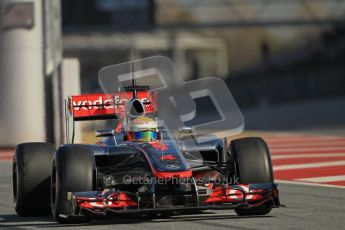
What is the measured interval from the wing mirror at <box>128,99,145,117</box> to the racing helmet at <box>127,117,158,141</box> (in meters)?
0.16

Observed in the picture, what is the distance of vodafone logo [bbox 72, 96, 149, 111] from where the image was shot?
11.4 metres

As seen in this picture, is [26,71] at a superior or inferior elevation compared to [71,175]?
superior

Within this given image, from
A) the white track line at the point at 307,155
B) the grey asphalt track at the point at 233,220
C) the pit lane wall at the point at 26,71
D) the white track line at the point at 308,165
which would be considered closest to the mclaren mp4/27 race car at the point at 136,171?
the grey asphalt track at the point at 233,220


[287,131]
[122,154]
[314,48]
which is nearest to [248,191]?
[122,154]

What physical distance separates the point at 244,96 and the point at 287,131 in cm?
1513

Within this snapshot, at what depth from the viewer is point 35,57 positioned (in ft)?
70.8

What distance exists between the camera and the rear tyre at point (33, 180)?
10.8 m

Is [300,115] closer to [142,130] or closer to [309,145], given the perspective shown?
[309,145]

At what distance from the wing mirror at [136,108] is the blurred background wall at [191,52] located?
3081mm

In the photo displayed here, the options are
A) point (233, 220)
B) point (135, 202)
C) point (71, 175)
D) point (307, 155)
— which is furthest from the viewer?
point (307, 155)

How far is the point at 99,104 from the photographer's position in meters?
11.5

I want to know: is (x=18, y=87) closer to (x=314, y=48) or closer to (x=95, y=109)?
(x=95, y=109)

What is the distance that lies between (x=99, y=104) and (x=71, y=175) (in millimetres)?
1765

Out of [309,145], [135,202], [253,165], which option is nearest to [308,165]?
[309,145]
